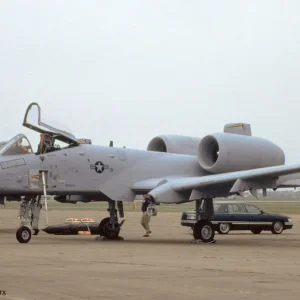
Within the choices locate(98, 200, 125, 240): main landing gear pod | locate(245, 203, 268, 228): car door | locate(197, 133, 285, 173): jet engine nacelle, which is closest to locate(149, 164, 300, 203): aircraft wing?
locate(197, 133, 285, 173): jet engine nacelle

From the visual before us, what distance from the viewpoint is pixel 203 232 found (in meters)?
25.1

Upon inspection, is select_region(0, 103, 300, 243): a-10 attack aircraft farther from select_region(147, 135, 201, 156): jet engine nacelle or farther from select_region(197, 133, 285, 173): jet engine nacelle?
select_region(147, 135, 201, 156): jet engine nacelle

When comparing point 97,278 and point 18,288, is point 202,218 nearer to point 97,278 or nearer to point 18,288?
point 97,278

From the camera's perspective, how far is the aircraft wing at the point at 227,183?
23.1 meters

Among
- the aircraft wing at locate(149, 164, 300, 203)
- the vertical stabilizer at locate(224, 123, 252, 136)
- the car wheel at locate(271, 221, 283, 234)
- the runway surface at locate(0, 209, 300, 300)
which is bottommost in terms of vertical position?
the runway surface at locate(0, 209, 300, 300)

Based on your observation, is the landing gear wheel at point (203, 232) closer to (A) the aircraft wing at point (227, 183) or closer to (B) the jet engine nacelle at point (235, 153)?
(A) the aircraft wing at point (227, 183)

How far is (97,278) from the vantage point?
13297 millimetres

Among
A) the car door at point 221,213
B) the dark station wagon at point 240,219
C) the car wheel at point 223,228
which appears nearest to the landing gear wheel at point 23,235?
the dark station wagon at point 240,219

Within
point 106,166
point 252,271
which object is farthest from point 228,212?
→ point 252,271

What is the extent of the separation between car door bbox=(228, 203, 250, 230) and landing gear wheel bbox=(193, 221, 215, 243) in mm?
8556

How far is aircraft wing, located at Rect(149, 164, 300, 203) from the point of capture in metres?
23.1

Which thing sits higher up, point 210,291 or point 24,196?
point 24,196

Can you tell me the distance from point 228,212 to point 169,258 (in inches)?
633

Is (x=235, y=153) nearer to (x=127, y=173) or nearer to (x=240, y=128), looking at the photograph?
(x=240, y=128)
